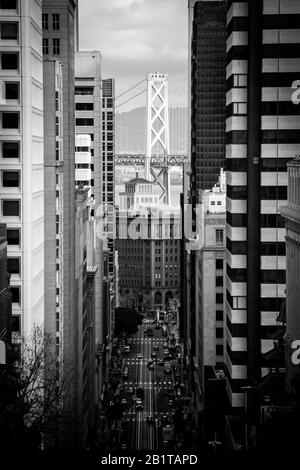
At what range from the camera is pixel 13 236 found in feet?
67.5

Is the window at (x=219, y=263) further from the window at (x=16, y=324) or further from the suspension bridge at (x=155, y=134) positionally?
the suspension bridge at (x=155, y=134)

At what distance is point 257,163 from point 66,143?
6942mm

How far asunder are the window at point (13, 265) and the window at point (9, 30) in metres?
3.79

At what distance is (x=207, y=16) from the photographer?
60969mm

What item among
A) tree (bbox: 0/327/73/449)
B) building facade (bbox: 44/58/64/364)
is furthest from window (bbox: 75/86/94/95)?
tree (bbox: 0/327/73/449)

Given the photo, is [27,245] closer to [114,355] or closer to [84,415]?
[84,415]

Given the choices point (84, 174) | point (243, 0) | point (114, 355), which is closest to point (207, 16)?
point (84, 174)

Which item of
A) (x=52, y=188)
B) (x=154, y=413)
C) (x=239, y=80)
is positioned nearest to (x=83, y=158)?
(x=154, y=413)

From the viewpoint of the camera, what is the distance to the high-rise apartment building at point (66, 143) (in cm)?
3100

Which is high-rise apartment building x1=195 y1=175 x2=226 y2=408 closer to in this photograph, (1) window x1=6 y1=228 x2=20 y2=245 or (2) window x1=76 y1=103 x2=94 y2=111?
(2) window x1=76 y1=103 x2=94 y2=111

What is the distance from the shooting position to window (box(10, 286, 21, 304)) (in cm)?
2052

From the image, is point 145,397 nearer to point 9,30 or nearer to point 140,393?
point 140,393

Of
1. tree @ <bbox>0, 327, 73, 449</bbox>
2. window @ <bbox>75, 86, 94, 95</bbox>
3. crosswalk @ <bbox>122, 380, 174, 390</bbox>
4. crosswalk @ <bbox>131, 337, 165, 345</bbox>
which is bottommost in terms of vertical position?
crosswalk @ <bbox>131, 337, 165, 345</bbox>

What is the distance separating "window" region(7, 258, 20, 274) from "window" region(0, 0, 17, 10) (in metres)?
4.27
